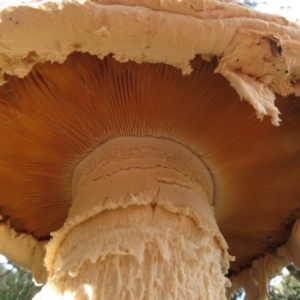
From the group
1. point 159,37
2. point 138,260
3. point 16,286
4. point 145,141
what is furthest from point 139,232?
point 16,286

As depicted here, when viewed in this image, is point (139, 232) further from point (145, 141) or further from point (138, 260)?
point (145, 141)

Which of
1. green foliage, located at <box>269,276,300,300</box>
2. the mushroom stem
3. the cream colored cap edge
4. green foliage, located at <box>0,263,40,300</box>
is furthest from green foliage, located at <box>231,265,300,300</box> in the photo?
the cream colored cap edge

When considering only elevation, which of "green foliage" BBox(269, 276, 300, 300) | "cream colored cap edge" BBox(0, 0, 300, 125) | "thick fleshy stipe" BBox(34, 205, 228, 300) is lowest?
"thick fleshy stipe" BBox(34, 205, 228, 300)

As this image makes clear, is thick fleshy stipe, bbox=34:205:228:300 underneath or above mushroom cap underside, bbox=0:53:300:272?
underneath

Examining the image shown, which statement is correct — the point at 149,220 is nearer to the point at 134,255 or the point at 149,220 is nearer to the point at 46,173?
the point at 134,255

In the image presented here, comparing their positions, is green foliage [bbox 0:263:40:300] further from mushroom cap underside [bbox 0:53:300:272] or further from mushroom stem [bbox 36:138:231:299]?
mushroom stem [bbox 36:138:231:299]

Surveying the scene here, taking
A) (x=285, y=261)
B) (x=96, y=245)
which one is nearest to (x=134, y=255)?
(x=96, y=245)
